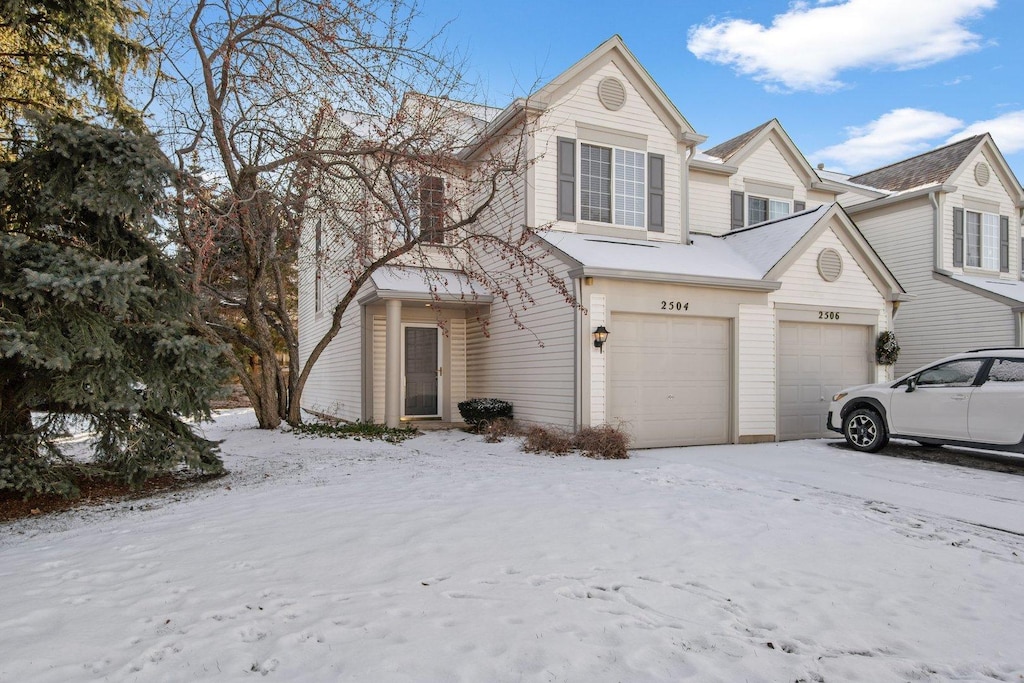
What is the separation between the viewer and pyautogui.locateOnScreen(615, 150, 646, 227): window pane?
42.3ft

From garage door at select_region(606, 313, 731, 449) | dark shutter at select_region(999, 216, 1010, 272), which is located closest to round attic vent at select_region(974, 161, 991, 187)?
dark shutter at select_region(999, 216, 1010, 272)

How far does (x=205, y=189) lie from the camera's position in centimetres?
889

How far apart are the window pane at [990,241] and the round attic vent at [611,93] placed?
12.0 metres

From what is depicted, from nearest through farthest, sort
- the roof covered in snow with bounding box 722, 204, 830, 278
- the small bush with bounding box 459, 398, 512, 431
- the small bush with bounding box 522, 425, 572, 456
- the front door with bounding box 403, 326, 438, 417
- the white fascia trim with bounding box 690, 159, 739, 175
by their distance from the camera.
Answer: the small bush with bounding box 522, 425, 572, 456 < the roof covered in snow with bounding box 722, 204, 830, 278 < the small bush with bounding box 459, 398, 512, 431 < the front door with bounding box 403, 326, 438, 417 < the white fascia trim with bounding box 690, 159, 739, 175

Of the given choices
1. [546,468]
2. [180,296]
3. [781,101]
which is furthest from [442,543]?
[781,101]

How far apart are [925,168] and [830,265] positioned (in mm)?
9014

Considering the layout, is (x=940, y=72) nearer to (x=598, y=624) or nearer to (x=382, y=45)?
(x=382, y=45)

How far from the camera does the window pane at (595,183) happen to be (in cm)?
1258

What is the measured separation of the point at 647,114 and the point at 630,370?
5853 mm

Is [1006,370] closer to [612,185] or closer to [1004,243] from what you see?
[612,185]

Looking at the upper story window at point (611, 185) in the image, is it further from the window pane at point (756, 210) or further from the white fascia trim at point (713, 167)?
the window pane at point (756, 210)

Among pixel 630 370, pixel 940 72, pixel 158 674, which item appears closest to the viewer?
pixel 158 674

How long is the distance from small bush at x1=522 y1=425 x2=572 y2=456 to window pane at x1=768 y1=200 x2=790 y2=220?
9.92 metres

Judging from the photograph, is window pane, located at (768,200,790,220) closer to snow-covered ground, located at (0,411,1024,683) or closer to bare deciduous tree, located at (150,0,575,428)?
bare deciduous tree, located at (150,0,575,428)
